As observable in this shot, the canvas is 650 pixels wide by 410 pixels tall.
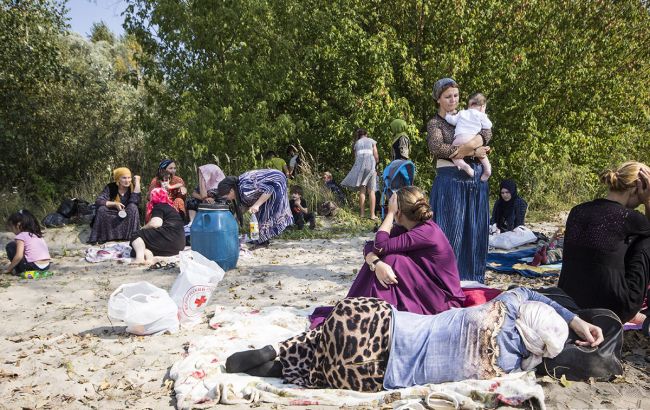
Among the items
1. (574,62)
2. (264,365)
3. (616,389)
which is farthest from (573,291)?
(574,62)

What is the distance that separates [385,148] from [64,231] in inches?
255

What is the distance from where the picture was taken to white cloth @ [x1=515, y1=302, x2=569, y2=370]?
3.25 meters

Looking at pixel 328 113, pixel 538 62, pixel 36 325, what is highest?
pixel 538 62

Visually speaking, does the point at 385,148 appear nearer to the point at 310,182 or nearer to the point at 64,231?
the point at 310,182

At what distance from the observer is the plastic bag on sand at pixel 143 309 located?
14.8ft

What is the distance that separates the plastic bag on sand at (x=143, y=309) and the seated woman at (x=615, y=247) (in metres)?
3.08

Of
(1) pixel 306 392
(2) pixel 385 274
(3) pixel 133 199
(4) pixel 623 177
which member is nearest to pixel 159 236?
(3) pixel 133 199

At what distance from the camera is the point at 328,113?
1276cm

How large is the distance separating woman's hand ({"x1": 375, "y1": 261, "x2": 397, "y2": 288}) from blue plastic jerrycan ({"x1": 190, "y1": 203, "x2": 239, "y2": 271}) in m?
3.15

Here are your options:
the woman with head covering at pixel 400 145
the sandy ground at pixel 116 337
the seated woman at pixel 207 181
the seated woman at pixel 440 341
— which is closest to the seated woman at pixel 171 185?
the seated woman at pixel 207 181

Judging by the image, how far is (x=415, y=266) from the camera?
402cm

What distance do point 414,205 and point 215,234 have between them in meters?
3.31

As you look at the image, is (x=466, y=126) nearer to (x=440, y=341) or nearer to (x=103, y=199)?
(x=440, y=341)

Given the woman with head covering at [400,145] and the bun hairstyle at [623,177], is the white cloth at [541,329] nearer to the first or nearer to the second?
the bun hairstyle at [623,177]
